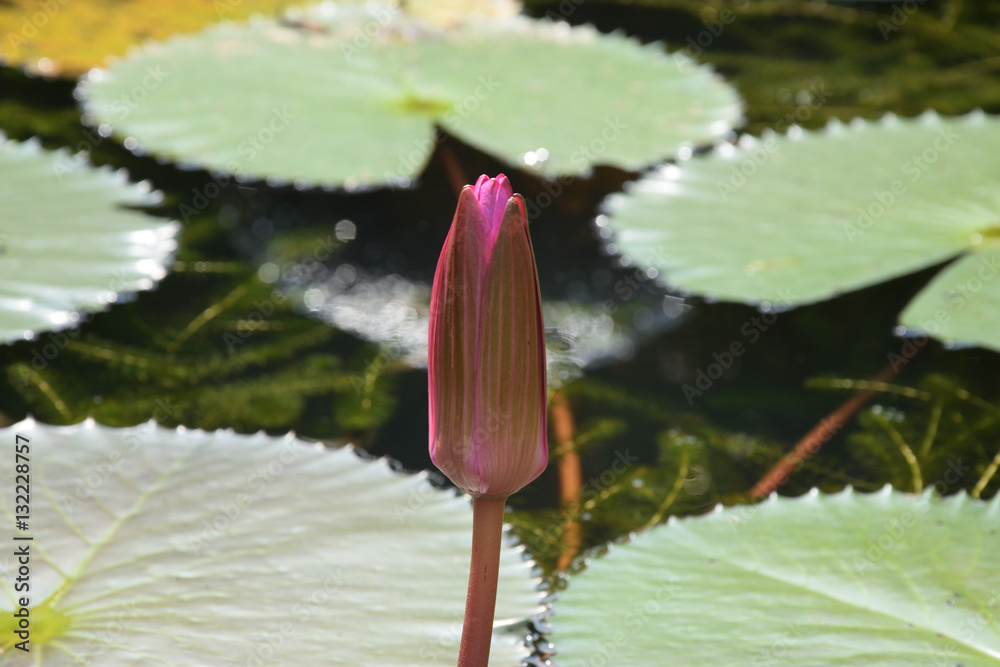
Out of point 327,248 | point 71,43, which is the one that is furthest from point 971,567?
point 71,43

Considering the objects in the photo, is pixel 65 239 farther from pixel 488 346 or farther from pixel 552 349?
pixel 488 346

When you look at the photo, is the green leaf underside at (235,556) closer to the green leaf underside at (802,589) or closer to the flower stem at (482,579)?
the green leaf underside at (802,589)

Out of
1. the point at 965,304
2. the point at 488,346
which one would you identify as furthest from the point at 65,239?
the point at 965,304

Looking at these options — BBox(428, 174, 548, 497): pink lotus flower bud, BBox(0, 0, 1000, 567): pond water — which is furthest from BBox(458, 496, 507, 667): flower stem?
BBox(0, 0, 1000, 567): pond water

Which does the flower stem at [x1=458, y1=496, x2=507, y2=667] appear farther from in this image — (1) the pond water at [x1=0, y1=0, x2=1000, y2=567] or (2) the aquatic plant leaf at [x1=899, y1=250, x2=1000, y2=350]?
(2) the aquatic plant leaf at [x1=899, y1=250, x2=1000, y2=350]

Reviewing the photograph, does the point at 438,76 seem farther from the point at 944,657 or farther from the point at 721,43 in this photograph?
the point at 944,657

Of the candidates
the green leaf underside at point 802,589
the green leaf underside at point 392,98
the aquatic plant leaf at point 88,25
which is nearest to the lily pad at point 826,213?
the green leaf underside at point 392,98
